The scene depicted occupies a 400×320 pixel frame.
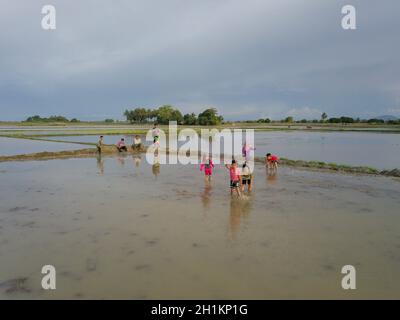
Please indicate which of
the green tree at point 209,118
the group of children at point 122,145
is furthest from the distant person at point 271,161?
the green tree at point 209,118

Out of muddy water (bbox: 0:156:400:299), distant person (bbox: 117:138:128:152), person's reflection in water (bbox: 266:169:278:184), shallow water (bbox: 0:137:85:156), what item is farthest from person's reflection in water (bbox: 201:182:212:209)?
shallow water (bbox: 0:137:85:156)

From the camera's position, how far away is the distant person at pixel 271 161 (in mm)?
18405

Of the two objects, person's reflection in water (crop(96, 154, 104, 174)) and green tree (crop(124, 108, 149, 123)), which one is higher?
green tree (crop(124, 108, 149, 123))

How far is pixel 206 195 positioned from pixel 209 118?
90172 millimetres

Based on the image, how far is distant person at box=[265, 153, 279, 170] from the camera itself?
18405 millimetres

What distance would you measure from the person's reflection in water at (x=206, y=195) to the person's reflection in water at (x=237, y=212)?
3.04 ft

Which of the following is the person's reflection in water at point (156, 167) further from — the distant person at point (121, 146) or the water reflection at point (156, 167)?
the distant person at point (121, 146)

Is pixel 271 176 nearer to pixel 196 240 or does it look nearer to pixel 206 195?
pixel 206 195

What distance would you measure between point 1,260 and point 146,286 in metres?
3.50

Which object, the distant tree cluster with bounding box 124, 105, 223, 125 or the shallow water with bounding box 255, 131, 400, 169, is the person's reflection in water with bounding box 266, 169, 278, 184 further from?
the distant tree cluster with bounding box 124, 105, 223, 125

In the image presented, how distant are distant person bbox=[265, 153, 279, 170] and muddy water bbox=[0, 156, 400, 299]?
464 cm

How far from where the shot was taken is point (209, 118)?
100875mm

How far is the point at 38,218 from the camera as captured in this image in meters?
9.16

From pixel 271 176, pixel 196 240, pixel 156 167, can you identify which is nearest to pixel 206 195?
pixel 196 240
